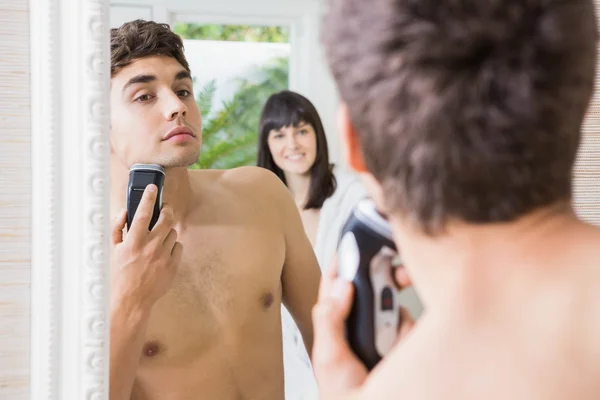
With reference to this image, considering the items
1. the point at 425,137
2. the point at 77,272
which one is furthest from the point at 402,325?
the point at 77,272

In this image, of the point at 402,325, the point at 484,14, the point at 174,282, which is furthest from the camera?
the point at 174,282

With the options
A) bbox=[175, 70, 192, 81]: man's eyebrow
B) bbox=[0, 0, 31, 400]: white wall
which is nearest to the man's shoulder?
bbox=[175, 70, 192, 81]: man's eyebrow

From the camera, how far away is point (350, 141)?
48 centimetres

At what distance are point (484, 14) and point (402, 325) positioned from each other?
0.26 metres

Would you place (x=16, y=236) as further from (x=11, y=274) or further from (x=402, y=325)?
(x=402, y=325)

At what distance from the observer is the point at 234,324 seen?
718 millimetres

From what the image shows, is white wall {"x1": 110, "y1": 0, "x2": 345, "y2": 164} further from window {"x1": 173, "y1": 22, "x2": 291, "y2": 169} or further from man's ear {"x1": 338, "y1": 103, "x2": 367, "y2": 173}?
man's ear {"x1": 338, "y1": 103, "x2": 367, "y2": 173}

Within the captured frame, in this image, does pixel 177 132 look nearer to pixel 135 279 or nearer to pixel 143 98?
pixel 143 98

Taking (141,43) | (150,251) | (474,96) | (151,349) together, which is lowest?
(151,349)

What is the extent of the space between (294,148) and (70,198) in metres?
0.28

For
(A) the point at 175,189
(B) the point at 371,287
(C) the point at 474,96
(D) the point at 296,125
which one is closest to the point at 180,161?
(A) the point at 175,189

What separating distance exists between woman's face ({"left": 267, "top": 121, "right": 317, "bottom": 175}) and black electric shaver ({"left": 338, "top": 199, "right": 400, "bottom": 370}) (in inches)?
7.3

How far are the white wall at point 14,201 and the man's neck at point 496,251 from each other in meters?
0.53

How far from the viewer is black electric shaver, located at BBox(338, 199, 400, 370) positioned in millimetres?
529
